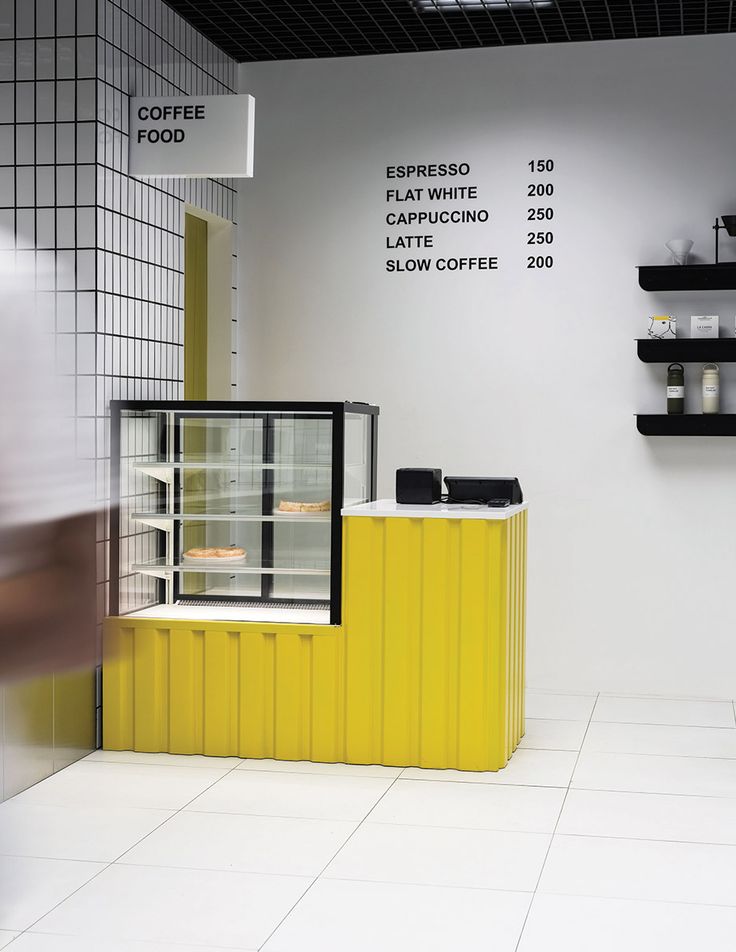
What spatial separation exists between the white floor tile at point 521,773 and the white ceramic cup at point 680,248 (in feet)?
8.30

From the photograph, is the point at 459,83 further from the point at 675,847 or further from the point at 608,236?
the point at 675,847

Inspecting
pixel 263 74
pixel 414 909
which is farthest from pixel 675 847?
pixel 263 74

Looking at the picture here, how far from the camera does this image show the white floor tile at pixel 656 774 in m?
4.49

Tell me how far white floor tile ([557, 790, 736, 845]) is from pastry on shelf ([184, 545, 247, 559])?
1.66 metres

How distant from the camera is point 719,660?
20.0ft

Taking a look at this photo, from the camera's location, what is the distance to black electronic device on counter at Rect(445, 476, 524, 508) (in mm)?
4914

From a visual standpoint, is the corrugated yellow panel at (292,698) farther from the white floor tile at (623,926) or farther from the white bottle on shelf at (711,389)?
the white bottle on shelf at (711,389)

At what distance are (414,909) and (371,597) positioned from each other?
163 cm

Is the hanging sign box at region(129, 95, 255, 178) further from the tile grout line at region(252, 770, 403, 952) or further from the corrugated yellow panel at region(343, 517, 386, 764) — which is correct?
the tile grout line at region(252, 770, 403, 952)

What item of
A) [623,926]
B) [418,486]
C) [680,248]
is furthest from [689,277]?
[623,926]

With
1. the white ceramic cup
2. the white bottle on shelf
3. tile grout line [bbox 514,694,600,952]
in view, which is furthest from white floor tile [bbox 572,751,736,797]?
the white ceramic cup

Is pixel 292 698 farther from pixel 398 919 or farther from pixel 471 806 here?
pixel 398 919

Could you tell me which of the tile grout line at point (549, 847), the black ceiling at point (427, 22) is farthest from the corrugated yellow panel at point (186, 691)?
the black ceiling at point (427, 22)

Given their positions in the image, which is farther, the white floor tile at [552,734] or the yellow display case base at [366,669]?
the white floor tile at [552,734]
